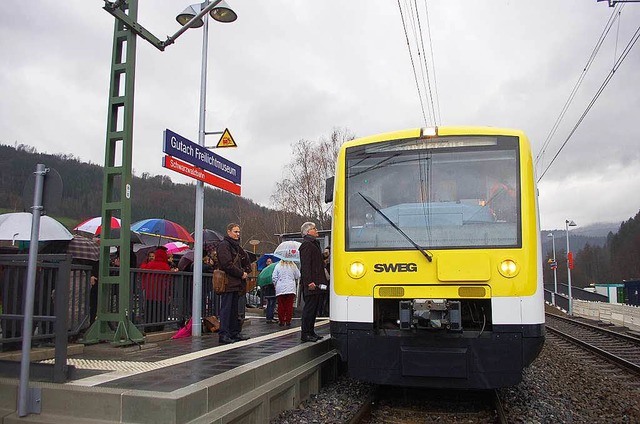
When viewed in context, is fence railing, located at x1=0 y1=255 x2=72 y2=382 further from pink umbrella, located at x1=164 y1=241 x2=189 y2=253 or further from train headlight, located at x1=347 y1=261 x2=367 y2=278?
pink umbrella, located at x1=164 y1=241 x2=189 y2=253

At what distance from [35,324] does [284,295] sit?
4835 millimetres

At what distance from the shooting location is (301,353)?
690 cm

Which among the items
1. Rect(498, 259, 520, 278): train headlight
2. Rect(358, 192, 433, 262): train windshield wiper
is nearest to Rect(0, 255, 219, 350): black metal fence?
Rect(358, 192, 433, 262): train windshield wiper

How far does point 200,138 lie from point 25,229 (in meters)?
3.04

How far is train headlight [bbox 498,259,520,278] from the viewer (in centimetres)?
563

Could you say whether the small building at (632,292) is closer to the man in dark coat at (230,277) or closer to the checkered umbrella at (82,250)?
the man in dark coat at (230,277)

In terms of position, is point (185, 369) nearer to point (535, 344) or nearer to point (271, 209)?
point (535, 344)

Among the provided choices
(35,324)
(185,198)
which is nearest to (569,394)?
(35,324)

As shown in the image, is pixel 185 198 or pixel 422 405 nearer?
pixel 422 405

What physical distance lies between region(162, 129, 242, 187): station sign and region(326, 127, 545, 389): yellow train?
2.53 metres

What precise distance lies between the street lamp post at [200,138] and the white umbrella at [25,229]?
196 centimetres

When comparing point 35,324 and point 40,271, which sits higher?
point 40,271

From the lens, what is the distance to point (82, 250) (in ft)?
24.7

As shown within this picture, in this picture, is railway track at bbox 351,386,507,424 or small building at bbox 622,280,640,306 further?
small building at bbox 622,280,640,306
